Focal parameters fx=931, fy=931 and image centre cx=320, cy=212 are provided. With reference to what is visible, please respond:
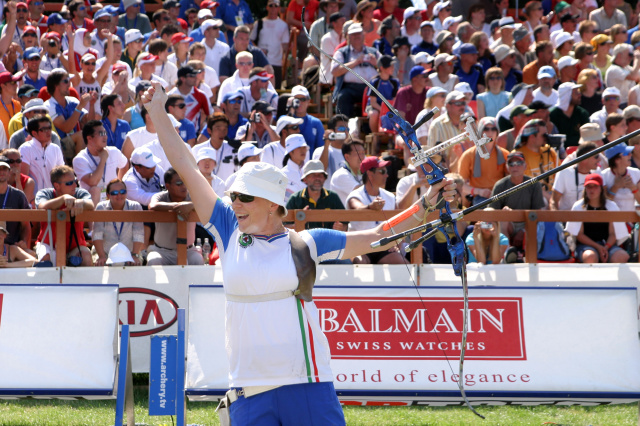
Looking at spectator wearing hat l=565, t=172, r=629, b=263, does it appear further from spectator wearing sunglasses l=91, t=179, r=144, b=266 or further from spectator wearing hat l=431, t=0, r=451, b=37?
spectator wearing hat l=431, t=0, r=451, b=37

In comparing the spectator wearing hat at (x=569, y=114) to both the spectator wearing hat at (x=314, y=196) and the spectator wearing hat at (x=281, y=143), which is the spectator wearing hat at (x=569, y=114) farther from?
the spectator wearing hat at (x=314, y=196)

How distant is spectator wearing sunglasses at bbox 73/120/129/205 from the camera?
980 centimetres

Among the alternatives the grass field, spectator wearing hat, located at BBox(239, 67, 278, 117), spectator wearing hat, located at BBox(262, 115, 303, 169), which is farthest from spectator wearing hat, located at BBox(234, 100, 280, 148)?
the grass field

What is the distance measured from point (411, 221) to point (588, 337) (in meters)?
3.52

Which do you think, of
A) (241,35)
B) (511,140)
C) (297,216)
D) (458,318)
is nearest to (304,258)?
(458,318)

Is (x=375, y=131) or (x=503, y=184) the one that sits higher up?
(x=375, y=131)

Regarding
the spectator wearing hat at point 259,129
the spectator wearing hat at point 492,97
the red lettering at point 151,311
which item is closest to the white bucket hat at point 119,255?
the red lettering at point 151,311

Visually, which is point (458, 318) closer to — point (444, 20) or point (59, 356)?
point (59, 356)

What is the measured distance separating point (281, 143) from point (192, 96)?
1887mm

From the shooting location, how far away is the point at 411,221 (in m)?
4.60

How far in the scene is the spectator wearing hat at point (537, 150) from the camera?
10.9 meters

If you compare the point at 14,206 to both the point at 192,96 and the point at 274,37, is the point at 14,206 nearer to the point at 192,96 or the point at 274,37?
the point at 192,96

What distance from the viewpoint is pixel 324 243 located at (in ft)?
14.6

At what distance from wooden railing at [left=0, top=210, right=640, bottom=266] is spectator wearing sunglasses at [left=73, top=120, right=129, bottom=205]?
4.93 feet
